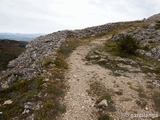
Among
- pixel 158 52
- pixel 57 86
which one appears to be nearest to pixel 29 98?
pixel 57 86

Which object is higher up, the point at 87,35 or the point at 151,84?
the point at 87,35

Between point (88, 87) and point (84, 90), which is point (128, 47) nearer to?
point (88, 87)

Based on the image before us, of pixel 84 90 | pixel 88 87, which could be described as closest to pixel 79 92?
pixel 84 90

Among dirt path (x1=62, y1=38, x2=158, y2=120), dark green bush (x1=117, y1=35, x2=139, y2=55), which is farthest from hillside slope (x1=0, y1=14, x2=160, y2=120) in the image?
dark green bush (x1=117, y1=35, x2=139, y2=55)

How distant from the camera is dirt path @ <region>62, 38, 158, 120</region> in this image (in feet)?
26.2

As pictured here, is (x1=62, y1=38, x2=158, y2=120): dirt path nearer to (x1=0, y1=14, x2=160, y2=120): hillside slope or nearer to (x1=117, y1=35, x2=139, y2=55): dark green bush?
(x1=0, y1=14, x2=160, y2=120): hillside slope

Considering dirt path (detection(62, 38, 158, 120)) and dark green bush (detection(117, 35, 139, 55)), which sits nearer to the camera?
dirt path (detection(62, 38, 158, 120))

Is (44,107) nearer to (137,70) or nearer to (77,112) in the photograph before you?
(77,112)

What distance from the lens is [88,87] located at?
1088cm

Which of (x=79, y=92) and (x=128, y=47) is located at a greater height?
(x=128, y=47)

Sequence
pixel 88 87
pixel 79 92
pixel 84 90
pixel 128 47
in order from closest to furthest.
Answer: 1. pixel 79 92
2. pixel 84 90
3. pixel 88 87
4. pixel 128 47

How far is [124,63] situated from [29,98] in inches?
424

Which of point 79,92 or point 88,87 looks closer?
point 79,92

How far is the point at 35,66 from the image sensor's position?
13922 millimetres
